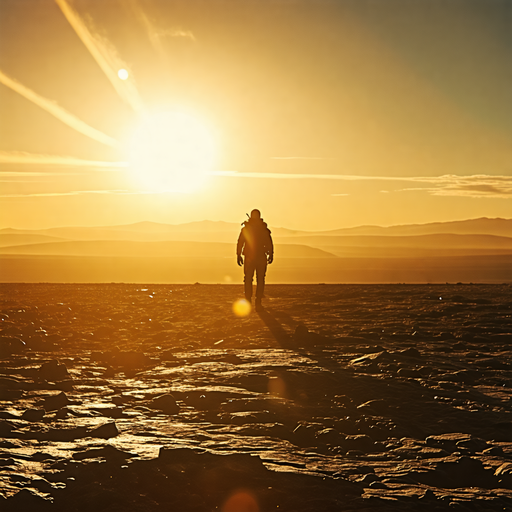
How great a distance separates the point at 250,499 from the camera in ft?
13.2

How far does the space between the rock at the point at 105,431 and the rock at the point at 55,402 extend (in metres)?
0.93

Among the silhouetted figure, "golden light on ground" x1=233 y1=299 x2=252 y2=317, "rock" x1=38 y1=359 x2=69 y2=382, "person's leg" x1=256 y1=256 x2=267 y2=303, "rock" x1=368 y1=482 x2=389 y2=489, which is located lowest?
"rock" x1=368 y1=482 x2=389 y2=489

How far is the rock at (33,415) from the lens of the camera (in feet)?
18.5

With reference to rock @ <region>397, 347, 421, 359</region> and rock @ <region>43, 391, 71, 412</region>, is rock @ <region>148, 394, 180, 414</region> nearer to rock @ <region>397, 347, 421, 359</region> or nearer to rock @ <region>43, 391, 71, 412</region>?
rock @ <region>43, 391, 71, 412</region>

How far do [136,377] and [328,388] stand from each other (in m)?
2.31

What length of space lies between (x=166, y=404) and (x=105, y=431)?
3.02 ft

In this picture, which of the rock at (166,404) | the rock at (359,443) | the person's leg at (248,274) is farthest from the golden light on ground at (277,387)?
the person's leg at (248,274)

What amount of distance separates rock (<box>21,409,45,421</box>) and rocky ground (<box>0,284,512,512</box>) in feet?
0.06

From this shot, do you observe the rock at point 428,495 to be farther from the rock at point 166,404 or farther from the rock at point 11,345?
the rock at point 11,345

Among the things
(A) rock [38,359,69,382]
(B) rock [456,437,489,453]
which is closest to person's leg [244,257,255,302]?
(A) rock [38,359,69,382]

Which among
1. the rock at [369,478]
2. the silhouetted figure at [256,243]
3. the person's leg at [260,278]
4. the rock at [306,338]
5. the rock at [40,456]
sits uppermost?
the silhouetted figure at [256,243]

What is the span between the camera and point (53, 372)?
732 cm

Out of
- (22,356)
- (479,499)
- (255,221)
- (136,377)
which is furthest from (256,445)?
(255,221)

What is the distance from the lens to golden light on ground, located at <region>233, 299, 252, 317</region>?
13.1 meters
